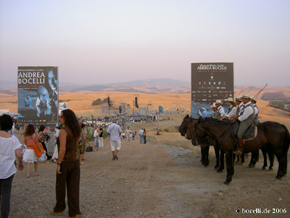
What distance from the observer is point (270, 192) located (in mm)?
6719

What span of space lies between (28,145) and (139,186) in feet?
14.5

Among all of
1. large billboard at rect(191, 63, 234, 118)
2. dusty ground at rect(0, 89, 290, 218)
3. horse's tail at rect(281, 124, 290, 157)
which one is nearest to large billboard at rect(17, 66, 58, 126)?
dusty ground at rect(0, 89, 290, 218)

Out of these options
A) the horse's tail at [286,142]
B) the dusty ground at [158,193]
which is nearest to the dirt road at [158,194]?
the dusty ground at [158,193]

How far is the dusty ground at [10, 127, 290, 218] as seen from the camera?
6184mm

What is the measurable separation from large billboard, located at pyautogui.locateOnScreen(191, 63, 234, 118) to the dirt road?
11622mm

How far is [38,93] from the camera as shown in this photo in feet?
63.1

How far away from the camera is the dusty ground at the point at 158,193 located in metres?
6.18

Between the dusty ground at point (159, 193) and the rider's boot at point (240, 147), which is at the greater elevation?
the rider's boot at point (240, 147)

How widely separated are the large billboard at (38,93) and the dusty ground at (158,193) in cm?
848

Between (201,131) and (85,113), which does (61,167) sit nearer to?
(201,131)

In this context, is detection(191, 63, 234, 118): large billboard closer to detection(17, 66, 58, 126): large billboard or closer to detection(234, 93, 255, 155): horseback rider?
detection(17, 66, 58, 126): large billboard

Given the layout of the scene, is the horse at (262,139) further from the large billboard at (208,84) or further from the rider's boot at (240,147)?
the large billboard at (208,84)

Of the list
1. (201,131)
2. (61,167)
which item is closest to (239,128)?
(201,131)

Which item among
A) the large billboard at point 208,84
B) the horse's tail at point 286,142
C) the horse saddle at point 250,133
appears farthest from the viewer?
the large billboard at point 208,84
